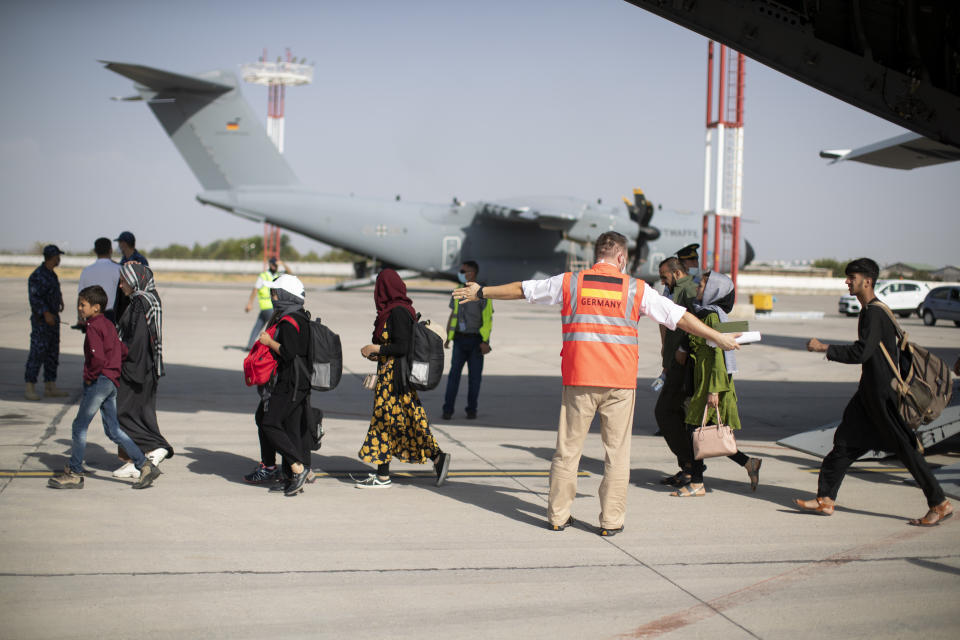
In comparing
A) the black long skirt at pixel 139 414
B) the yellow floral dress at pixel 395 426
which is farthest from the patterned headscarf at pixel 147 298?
the yellow floral dress at pixel 395 426

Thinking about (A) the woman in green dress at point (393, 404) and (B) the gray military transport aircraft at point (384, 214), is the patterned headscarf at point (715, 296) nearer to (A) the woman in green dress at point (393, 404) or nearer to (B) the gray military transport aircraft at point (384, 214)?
(A) the woman in green dress at point (393, 404)

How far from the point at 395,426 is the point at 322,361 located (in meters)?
0.80

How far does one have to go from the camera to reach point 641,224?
3609 cm

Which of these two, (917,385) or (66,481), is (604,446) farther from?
(66,481)

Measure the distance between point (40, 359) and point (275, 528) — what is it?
6365 mm

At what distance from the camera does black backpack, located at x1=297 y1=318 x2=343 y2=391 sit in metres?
6.49

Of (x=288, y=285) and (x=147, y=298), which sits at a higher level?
(x=288, y=285)

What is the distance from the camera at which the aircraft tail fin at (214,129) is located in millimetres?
31891

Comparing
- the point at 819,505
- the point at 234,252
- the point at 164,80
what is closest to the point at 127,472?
the point at 819,505

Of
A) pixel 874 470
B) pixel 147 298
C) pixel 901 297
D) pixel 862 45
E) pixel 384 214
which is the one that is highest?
pixel 384 214

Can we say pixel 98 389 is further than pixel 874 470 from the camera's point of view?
No

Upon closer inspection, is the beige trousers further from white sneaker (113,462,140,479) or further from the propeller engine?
the propeller engine

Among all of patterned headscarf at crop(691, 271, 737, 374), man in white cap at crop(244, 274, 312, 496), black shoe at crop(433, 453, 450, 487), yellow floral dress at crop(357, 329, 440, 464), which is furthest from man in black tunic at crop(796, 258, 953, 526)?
man in white cap at crop(244, 274, 312, 496)

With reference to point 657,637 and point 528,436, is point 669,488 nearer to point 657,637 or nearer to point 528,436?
point 528,436
